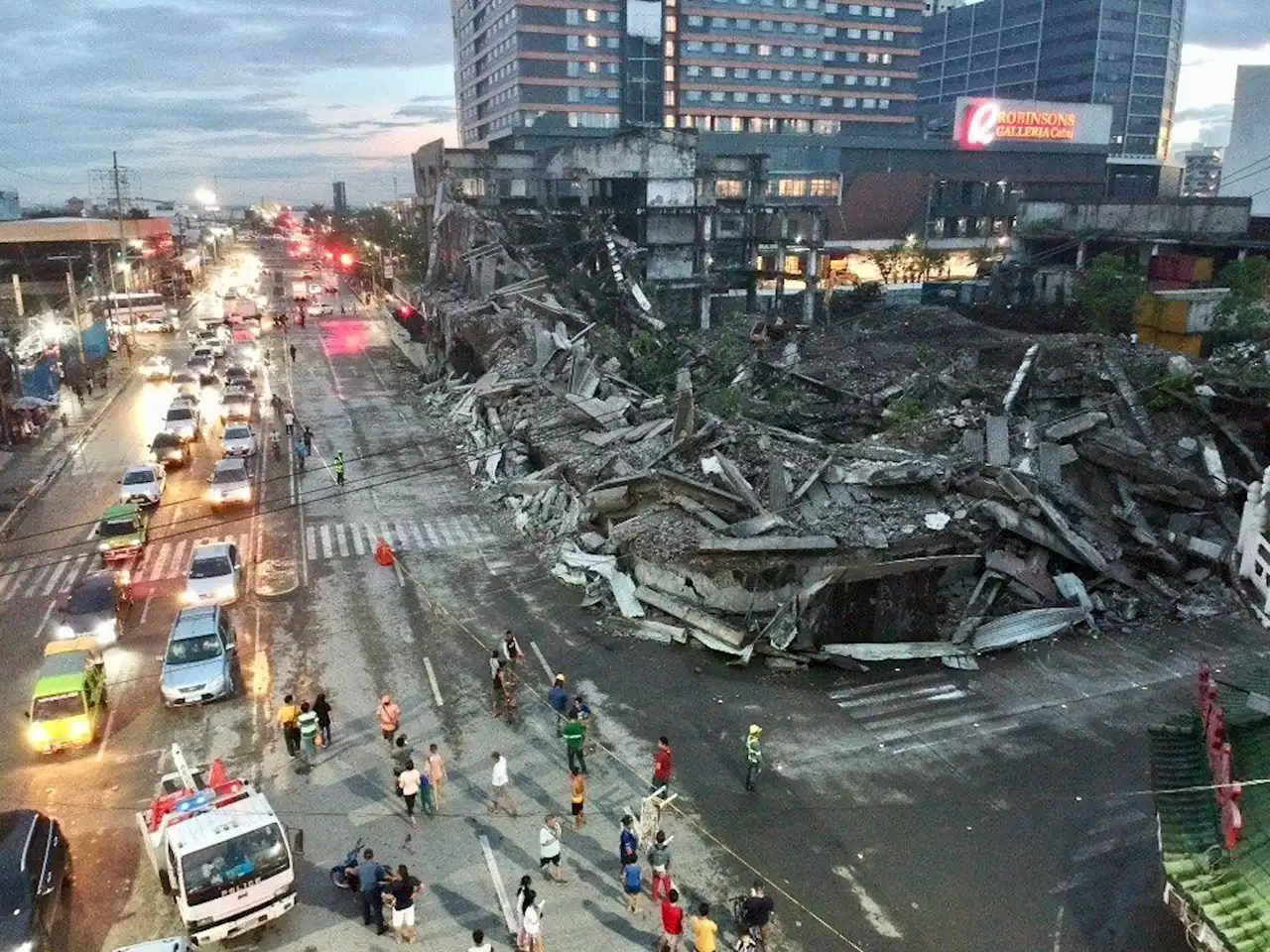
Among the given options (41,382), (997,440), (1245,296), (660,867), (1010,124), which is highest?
(1010,124)

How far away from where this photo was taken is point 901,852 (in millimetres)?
13602

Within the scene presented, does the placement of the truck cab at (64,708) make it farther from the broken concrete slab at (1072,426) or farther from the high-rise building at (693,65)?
the high-rise building at (693,65)

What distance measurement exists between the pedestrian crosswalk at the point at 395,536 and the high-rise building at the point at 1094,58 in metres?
131

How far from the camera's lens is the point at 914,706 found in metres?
17.7

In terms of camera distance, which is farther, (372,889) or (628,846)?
(628,846)

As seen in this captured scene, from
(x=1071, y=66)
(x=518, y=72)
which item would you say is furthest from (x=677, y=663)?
(x=1071, y=66)

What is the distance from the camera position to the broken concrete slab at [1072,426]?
2492 cm

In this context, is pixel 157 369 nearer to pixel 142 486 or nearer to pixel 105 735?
pixel 142 486

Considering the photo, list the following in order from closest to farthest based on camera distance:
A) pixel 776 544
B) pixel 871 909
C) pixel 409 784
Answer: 1. pixel 871 909
2. pixel 409 784
3. pixel 776 544

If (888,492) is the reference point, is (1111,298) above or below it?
above

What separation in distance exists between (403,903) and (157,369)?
157 feet

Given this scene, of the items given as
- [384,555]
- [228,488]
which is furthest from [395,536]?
[228,488]

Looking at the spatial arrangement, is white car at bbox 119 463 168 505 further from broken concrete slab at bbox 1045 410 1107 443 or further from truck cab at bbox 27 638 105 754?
broken concrete slab at bbox 1045 410 1107 443

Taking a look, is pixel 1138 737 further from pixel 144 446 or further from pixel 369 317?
pixel 369 317
